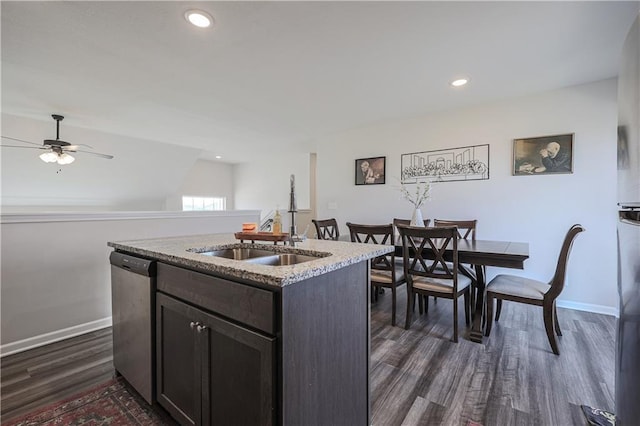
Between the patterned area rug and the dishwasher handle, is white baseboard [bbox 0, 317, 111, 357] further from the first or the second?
Answer: the dishwasher handle

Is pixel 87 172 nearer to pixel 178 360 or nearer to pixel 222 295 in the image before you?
pixel 178 360

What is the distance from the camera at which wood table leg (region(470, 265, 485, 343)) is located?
2277mm

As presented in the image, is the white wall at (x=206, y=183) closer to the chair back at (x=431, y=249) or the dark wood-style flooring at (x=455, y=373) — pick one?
the dark wood-style flooring at (x=455, y=373)

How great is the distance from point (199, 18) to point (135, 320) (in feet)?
6.32

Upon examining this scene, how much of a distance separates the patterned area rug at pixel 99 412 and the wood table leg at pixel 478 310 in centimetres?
219

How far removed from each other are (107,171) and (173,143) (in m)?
1.34

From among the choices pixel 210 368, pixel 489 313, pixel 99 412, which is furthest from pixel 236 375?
pixel 489 313

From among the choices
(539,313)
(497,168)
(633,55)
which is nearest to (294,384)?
(633,55)

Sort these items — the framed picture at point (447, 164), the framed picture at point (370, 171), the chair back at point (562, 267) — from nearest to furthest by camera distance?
the chair back at point (562, 267)
the framed picture at point (447, 164)
the framed picture at point (370, 171)

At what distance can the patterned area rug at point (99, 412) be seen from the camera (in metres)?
1.46

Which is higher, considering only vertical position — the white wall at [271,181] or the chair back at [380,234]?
the white wall at [271,181]

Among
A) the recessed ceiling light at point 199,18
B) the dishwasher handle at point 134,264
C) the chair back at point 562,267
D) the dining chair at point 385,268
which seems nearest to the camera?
the dishwasher handle at point 134,264

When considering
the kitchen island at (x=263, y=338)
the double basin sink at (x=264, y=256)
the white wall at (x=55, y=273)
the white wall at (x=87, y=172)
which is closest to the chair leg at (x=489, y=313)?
the kitchen island at (x=263, y=338)

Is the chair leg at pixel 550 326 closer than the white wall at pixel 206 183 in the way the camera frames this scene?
Yes
